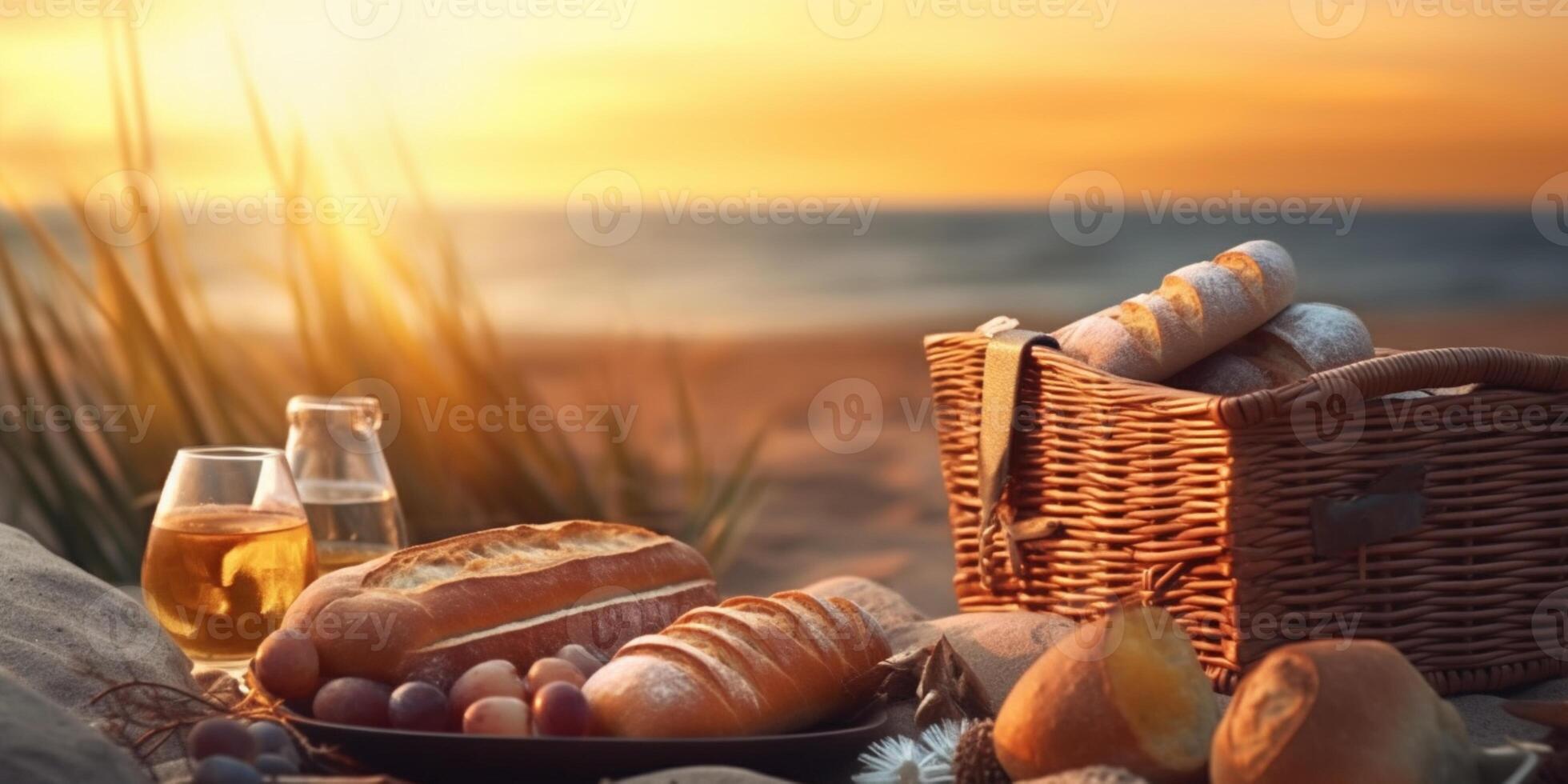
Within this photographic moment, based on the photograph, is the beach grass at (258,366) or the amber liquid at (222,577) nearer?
the amber liquid at (222,577)

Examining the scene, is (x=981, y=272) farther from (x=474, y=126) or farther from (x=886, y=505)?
(x=474, y=126)

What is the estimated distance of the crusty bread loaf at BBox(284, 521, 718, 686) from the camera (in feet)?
4.92

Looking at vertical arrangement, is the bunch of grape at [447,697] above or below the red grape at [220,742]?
below

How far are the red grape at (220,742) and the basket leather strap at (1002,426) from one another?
116 cm

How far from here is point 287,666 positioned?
1.43 metres

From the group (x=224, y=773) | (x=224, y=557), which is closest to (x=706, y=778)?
(x=224, y=773)

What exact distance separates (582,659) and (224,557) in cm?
56

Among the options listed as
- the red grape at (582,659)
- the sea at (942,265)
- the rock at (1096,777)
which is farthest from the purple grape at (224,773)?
the sea at (942,265)

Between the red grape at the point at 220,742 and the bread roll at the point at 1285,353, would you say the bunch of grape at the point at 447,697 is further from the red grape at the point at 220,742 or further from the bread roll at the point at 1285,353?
the bread roll at the point at 1285,353

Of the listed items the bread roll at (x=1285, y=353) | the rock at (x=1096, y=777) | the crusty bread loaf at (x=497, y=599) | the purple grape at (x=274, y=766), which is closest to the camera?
the rock at (x=1096, y=777)

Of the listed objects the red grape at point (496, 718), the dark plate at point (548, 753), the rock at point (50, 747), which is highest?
the rock at point (50, 747)

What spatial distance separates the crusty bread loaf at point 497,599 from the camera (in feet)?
4.92

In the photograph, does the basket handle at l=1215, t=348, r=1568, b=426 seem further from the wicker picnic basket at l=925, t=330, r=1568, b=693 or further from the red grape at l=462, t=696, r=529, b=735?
the red grape at l=462, t=696, r=529, b=735

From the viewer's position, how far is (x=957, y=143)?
26.6ft
